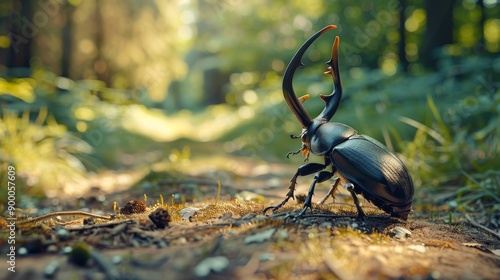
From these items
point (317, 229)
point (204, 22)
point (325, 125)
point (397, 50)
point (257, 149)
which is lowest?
point (257, 149)

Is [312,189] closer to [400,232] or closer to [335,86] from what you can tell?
[400,232]

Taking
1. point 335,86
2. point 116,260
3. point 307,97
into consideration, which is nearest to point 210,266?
point 116,260

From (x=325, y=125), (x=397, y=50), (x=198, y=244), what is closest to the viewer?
(x=198, y=244)

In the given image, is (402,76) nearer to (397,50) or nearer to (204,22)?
(397,50)

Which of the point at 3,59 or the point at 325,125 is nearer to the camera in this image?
the point at 325,125

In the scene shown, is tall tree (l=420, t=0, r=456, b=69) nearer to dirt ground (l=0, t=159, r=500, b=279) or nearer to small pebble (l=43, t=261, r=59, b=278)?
dirt ground (l=0, t=159, r=500, b=279)

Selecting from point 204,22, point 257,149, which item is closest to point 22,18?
point 257,149

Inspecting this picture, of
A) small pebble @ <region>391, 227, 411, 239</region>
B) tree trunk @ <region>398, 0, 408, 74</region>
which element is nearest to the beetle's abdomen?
small pebble @ <region>391, 227, 411, 239</region>
